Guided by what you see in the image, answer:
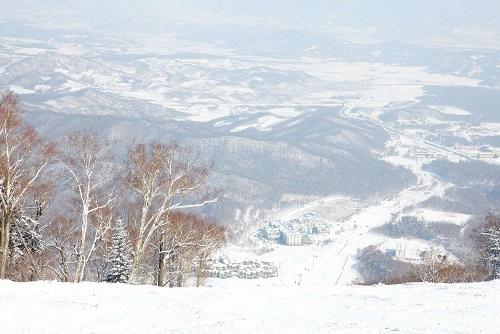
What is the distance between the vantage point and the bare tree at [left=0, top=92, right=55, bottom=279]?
24875 millimetres

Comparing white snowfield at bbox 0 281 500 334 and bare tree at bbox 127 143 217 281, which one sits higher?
bare tree at bbox 127 143 217 281

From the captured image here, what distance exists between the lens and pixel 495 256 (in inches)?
1647

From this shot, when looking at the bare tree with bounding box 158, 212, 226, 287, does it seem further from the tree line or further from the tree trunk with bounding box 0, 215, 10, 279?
the tree trunk with bounding box 0, 215, 10, 279

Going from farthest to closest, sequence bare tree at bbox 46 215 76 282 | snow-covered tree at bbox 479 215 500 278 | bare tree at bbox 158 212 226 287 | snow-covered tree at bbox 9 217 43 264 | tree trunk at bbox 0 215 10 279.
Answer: snow-covered tree at bbox 479 215 500 278, snow-covered tree at bbox 9 217 43 264, bare tree at bbox 46 215 76 282, bare tree at bbox 158 212 226 287, tree trunk at bbox 0 215 10 279

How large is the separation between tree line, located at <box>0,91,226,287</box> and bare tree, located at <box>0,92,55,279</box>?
0.04 metres

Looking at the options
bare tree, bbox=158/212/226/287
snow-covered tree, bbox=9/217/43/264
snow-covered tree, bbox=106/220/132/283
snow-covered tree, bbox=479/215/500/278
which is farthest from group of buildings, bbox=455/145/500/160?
snow-covered tree, bbox=9/217/43/264

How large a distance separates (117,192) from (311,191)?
4261 inches

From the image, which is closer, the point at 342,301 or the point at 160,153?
the point at 342,301

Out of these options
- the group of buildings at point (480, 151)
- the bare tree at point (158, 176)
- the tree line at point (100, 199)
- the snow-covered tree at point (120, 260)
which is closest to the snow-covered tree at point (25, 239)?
the tree line at point (100, 199)

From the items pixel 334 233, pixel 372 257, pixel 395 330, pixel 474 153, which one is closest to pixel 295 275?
pixel 372 257

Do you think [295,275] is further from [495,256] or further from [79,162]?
[79,162]

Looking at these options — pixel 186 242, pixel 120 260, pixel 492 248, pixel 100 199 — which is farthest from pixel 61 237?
pixel 492 248

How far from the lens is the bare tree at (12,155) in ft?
81.6

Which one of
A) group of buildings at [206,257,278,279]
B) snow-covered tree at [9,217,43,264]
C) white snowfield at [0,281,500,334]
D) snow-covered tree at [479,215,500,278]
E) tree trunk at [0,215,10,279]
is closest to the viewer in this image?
white snowfield at [0,281,500,334]
